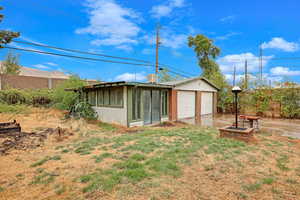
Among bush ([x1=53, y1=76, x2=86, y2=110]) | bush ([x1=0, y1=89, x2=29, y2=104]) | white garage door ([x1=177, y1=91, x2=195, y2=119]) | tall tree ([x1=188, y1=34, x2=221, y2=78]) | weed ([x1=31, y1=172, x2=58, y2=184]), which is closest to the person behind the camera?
weed ([x1=31, y1=172, x2=58, y2=184])

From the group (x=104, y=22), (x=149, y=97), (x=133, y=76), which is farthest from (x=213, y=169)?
(x=133, y=76)

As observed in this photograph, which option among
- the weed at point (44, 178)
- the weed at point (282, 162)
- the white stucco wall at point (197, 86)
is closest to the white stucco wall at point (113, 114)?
the white stucco wall at point (197, 86)

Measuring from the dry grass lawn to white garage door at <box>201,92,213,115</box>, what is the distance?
8.42 m

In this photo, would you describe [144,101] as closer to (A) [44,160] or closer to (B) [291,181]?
(A) [44,160]

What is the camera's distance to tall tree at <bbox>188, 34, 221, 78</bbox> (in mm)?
20562

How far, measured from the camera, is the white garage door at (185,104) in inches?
439

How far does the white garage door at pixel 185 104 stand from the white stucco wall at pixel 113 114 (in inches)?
168

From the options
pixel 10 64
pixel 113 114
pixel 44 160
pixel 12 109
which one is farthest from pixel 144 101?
pixel 10 64

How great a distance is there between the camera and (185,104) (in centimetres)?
1166

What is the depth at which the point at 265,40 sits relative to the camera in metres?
15.7

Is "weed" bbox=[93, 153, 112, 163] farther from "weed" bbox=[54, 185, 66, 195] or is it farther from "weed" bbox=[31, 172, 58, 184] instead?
"weed" bbox=[54, 185, 66, 195]

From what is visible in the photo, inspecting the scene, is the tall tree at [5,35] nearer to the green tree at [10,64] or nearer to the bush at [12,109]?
the bush at [12,109]

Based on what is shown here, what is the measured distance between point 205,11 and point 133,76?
9051 mm

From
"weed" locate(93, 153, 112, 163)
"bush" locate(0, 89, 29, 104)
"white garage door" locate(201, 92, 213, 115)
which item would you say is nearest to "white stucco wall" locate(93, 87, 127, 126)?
"weed" locate(93, 153, 112, 163)
